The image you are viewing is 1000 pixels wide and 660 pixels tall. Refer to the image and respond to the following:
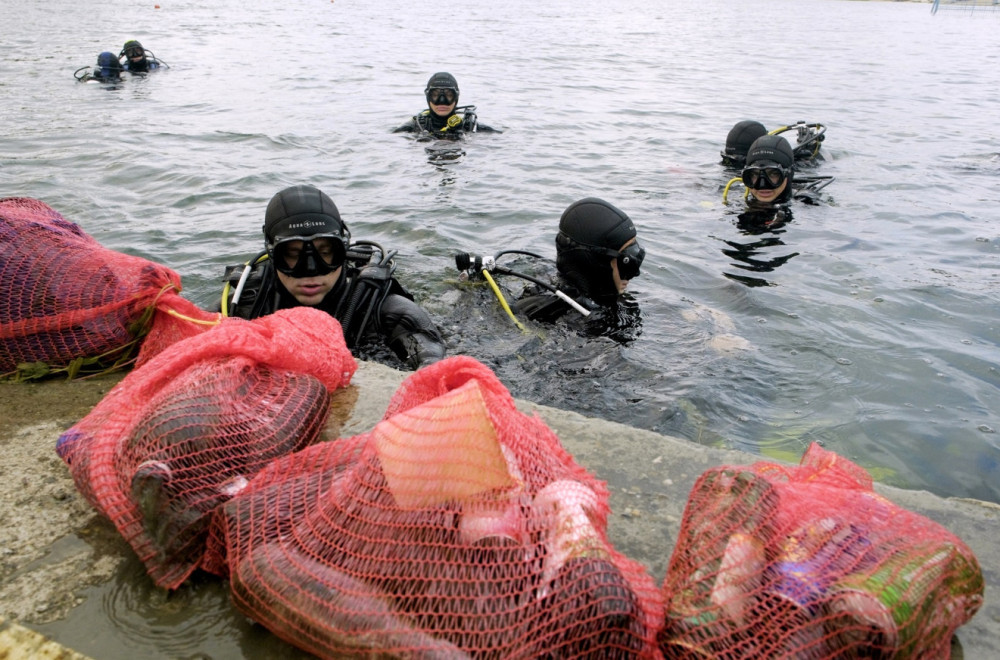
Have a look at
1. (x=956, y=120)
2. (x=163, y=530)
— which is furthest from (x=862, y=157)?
(x=163, y=530)

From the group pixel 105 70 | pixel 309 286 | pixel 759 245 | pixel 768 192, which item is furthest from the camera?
pixel 105 70

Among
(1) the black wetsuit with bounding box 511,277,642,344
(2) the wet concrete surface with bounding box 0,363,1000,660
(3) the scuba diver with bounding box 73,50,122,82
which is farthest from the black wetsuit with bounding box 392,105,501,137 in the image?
(2) the wet concrete surface with bounding box 0,363,1000,660

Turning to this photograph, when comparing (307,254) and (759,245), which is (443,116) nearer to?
(759,245)

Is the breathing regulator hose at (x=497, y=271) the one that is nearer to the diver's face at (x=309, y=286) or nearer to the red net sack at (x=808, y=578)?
the diver's face at (x=309, y=286)

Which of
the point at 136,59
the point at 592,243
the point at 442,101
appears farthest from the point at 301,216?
the point at 136,59

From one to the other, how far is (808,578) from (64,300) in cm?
316

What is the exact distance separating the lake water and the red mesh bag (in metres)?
2.15

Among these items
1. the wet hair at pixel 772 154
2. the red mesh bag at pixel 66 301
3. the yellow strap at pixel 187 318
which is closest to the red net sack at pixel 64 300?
the red mesh bag at pixel 66 301

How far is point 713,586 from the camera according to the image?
1.64 metres

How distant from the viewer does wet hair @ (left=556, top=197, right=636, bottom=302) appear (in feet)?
16.4

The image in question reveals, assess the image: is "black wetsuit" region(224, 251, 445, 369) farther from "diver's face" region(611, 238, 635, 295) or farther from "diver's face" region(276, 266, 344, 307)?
"diver's face" region(611, 238, 635, 295)

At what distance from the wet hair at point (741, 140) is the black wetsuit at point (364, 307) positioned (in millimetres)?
7062

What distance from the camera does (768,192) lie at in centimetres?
821

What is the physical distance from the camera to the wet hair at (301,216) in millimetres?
3977
